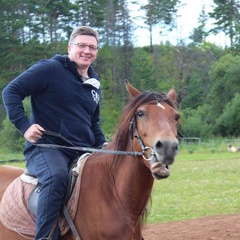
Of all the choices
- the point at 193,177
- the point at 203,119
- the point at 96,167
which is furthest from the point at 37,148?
the point at 203,119

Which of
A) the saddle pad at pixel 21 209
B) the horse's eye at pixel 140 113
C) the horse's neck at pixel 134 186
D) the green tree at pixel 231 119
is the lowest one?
the green tree at pixel 231 119

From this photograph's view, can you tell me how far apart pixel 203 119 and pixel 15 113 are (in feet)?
173

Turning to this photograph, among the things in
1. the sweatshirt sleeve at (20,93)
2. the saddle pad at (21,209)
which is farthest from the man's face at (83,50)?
the saddle pad at (21,209)

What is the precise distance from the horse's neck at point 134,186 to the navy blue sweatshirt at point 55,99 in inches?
27.5

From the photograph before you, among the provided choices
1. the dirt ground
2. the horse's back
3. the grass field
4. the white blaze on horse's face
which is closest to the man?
the horse's back

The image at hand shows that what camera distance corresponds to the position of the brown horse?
11.8 ft

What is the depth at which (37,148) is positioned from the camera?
4250 mm

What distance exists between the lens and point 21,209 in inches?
169

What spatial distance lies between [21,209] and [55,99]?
1.04 metres

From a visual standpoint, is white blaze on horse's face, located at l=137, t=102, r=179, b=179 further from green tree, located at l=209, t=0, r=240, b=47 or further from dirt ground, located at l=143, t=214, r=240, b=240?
green tree, located at l=209, t=0, r=240, b=47

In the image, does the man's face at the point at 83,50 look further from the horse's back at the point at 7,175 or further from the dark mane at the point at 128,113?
the horse's back at the point at 7,175

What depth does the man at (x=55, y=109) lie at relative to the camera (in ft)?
12.9

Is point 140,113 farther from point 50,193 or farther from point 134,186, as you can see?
point 50,193

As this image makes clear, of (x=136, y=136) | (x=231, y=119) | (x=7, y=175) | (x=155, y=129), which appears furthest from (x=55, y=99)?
(x=231, y=119)
